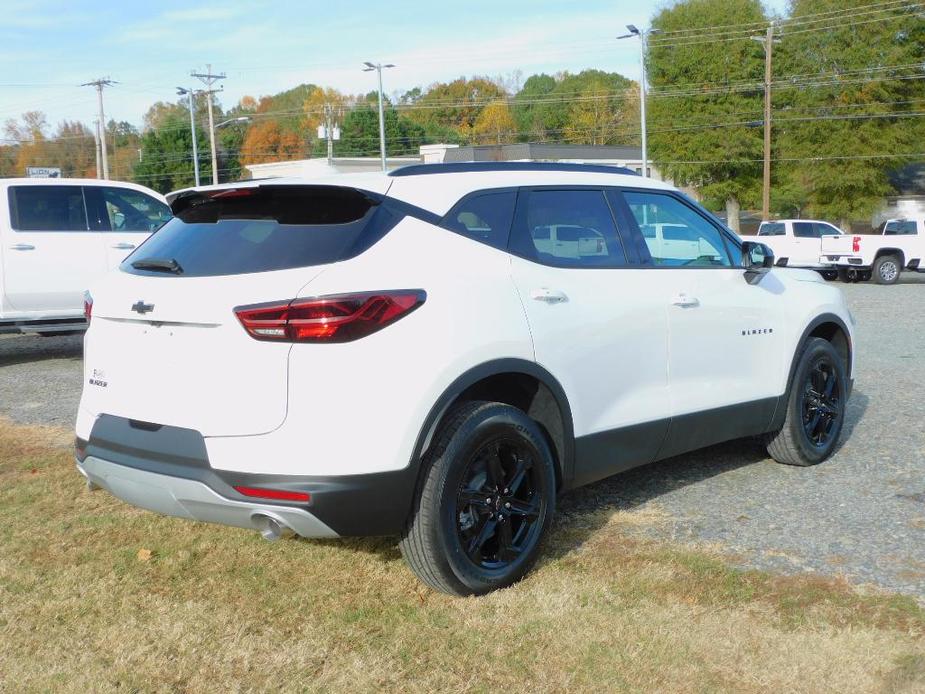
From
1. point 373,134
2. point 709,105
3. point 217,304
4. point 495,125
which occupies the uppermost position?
point 495,125

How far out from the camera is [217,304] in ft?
13.1

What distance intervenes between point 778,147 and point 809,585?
5420cm

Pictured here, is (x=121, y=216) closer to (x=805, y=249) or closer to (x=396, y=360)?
(x=396, y=360)

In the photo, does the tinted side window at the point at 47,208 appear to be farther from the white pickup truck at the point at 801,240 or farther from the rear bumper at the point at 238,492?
the white pickup truck at the point at 801,240

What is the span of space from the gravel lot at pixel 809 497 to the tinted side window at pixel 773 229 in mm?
21175

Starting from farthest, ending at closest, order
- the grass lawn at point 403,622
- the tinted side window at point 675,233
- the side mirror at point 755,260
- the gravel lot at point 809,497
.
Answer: the side mirror at point 755,260, the tinted side window at point 675,233, the gravel lot at point 809,497, the grass lawn at point 403,622

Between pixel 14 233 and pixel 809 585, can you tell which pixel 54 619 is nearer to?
pixel 809 585

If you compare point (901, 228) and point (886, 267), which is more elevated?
point (901, 228)

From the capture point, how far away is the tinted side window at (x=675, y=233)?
5516 mm

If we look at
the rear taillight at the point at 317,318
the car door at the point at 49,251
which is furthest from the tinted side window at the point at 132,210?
the rear taillight at the point at 317,318

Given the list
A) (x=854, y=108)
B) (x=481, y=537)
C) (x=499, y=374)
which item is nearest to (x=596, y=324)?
(x=499, y=374)

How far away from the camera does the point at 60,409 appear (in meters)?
8.84

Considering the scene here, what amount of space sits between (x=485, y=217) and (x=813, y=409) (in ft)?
9.85

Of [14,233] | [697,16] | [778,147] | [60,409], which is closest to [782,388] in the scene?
[60,409]
